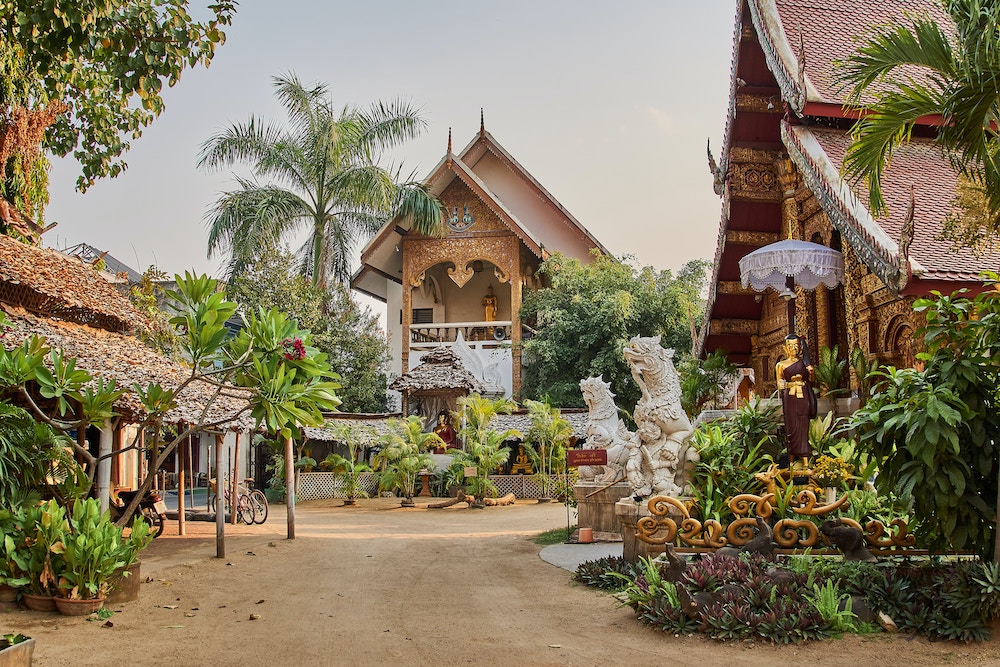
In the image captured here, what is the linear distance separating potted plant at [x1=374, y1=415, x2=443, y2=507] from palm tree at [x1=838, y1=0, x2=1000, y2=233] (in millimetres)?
15118

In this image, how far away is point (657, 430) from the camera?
404 inches

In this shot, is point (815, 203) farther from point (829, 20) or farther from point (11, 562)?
point (11, 562)

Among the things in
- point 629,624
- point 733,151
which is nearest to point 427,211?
point 733,151

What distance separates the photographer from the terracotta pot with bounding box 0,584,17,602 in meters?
7.72

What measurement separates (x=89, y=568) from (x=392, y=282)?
20.6 meters

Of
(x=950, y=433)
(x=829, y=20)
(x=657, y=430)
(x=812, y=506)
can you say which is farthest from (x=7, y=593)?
(x=829, y=20)

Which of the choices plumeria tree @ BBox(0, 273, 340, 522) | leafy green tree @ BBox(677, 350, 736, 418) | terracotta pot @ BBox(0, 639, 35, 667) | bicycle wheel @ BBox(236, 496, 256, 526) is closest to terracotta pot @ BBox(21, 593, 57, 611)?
plumeria tree @ BBox(0, 273, 340, 522)

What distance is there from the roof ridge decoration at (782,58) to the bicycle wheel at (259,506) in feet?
39.2

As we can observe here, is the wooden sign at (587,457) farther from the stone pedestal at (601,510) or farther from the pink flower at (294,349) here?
the pink flower at (294,349)

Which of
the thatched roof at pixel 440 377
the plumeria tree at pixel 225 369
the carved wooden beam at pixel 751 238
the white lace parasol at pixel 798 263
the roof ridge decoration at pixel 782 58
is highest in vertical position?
the roof ridge decoration at pixel 782 58

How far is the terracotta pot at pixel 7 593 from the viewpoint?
7.72 metres

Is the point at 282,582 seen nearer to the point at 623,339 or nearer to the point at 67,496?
the point at 67,496

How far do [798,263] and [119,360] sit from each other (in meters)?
8.74

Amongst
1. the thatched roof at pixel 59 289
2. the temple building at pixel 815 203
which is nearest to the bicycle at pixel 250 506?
the thatched roof at pixel 59 289
